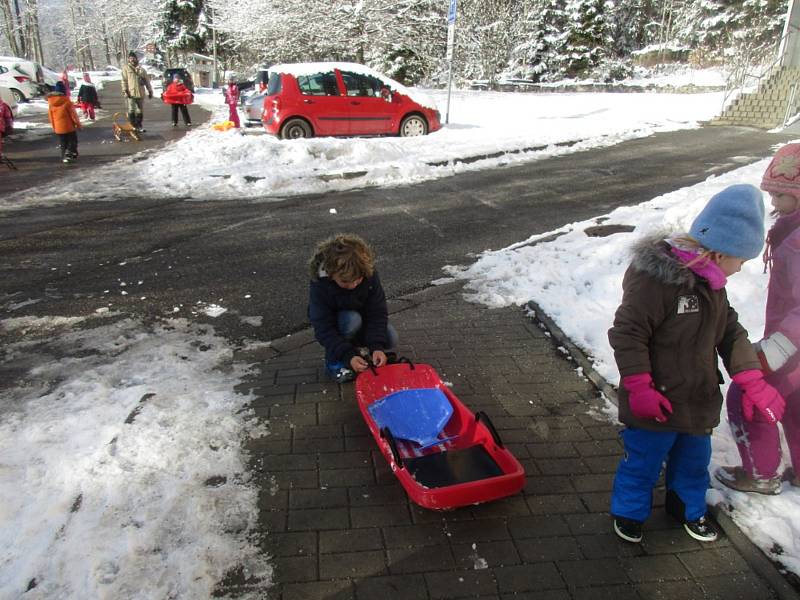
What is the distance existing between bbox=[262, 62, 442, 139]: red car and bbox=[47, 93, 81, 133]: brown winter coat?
4.08 metres

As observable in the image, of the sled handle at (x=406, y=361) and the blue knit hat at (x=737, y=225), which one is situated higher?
the blue knit hat at (x=737, y=225)

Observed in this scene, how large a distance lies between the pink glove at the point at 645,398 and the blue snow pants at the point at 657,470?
20 cm

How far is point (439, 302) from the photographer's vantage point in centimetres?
560

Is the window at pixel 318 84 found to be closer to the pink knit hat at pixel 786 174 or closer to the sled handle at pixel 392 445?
the sled handle at pixel 392 445

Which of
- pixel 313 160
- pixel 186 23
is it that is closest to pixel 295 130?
pixel 313 160

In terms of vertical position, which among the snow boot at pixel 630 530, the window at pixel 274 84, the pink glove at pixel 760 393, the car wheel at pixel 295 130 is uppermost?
the window at pixel 274 84

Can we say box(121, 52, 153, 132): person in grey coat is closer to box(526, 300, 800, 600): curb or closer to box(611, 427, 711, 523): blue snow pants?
box(611, 427, 711, 523): blue snow pants

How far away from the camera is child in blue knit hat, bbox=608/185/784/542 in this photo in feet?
7.79

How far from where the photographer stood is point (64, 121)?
12.2m

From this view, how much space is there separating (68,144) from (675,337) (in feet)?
44.6

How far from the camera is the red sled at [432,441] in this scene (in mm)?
2811

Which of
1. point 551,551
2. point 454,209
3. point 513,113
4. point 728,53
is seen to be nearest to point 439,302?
point 551,551

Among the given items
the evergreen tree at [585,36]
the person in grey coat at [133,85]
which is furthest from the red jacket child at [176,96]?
the evergreen tree at [585,36]

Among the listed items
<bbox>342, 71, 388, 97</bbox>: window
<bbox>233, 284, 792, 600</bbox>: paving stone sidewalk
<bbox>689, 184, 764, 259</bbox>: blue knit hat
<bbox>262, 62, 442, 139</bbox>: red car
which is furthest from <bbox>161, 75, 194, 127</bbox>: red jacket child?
<bbox>689, 184, 764, 259</bbox>: blue knit hat
